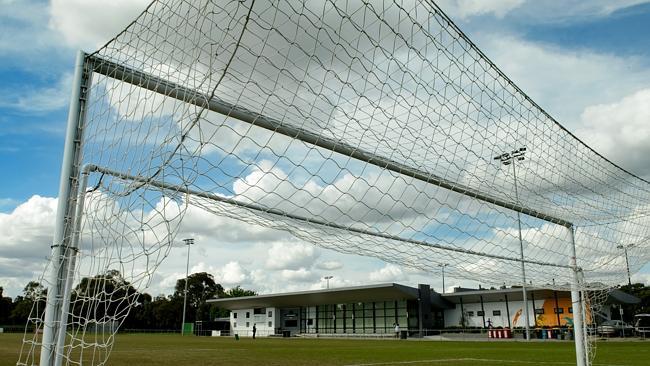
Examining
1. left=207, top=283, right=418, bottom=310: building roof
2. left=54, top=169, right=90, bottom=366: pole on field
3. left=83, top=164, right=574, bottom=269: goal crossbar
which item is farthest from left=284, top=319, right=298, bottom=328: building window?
left=54, top=169, right=90, bottom=366: pole on field

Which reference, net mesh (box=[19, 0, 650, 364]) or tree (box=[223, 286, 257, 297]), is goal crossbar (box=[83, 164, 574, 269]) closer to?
net mesh (box=[19, 0, 650, 364])

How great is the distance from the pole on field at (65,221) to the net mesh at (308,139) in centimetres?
10

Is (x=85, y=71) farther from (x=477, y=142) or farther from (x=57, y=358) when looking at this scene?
(x=477, y=142)

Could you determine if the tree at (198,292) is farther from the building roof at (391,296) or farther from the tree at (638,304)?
the tree at (638,304)

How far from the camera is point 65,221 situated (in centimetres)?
445

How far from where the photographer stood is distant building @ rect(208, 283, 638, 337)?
45.8 meters

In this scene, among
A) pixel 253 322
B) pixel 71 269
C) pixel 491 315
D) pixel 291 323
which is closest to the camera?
pixel 71 269

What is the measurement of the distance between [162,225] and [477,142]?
486cm

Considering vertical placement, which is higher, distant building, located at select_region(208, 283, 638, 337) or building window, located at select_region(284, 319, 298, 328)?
distant building, located at select_region(208, 283, 638, 337)

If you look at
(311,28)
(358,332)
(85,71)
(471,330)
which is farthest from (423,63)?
(358,332)

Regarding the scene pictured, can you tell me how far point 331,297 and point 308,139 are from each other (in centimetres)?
5025

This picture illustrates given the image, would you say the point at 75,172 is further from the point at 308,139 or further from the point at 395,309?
the point at 395,309

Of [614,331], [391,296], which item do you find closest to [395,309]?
[391,296]

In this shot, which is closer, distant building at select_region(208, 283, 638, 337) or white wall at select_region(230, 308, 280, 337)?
distant building at select_region(208, 283, 638, 337)
